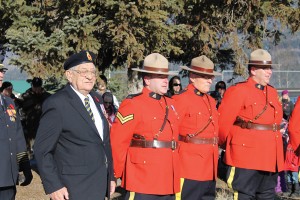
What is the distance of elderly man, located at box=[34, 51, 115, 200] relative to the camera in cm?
456

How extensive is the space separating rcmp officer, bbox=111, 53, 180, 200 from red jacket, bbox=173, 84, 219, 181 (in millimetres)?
577

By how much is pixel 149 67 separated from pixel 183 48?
6700 mm

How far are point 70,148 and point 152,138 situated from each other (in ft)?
3.52

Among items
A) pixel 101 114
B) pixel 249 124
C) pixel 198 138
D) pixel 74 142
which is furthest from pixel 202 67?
pixel 74 142

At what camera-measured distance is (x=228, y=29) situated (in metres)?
12.1

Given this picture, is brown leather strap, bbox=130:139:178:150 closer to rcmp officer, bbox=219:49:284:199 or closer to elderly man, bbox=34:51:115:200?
elderly man, bbox=34:51:115:200

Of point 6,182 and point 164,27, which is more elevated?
point 164,27

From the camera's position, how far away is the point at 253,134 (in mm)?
6598

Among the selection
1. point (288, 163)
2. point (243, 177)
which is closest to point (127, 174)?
point (243, 177)

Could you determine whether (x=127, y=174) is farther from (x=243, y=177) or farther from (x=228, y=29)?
(x=228, y=29)

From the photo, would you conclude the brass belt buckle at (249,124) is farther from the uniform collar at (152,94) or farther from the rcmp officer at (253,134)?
the uniform collar at (152,94)

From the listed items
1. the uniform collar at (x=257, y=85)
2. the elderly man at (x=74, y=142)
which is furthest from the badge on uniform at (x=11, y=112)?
the uniform collar at (x=257, y=85)

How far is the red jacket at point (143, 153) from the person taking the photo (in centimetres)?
552

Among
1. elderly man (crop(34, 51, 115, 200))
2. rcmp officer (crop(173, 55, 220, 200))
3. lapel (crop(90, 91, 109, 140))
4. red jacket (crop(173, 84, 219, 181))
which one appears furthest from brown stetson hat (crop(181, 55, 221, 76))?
elderly man (crop(34, 51, 115, 200))
